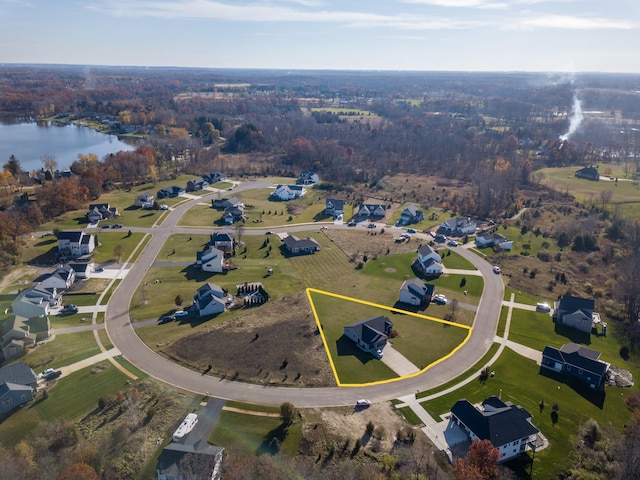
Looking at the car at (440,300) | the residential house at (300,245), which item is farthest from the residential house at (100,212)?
the car at (440,300)

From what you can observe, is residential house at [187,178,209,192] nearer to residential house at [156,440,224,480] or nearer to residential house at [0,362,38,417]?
residential house at [0,362,38,417]

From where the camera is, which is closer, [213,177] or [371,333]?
[371,333]

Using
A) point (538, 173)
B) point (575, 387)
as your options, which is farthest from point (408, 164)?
point (575, 387)

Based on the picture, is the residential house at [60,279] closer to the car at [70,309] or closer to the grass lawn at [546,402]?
the car at [70,309]

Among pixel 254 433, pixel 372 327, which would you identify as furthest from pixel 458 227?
pixel 254 433

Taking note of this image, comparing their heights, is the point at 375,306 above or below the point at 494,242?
below

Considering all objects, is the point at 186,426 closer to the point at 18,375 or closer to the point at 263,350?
the point at 263,350

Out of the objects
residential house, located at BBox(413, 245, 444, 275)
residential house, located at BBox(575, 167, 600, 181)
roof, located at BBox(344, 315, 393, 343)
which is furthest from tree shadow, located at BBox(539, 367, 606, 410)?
residential house, located at BBox(575, 167, 600, 181)
